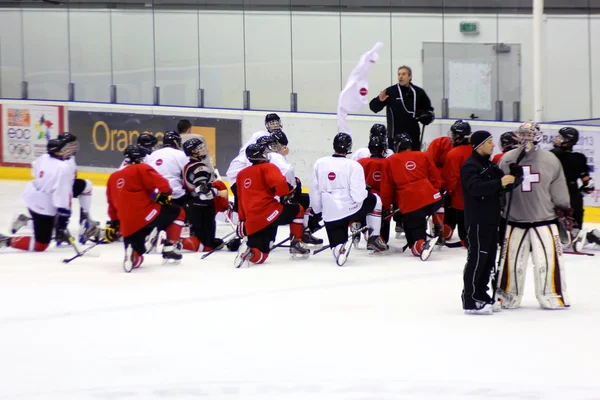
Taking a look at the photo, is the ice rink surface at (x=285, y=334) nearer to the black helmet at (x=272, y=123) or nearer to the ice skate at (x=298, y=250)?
the ice skate at (x=298, y=250)

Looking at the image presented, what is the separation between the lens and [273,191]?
31.7ft

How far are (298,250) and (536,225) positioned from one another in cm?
311

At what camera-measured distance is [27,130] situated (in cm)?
1631

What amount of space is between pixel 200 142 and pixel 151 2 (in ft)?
23.6

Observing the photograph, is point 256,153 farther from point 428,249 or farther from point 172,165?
point 428,249

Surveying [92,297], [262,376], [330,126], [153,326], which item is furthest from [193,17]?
[262,376]

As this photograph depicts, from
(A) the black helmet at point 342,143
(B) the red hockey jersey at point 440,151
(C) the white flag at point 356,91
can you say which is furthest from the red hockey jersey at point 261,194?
(C) the white flag at point 356,91

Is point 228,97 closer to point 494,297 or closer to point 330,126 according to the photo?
point 330,126

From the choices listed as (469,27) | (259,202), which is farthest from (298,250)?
(469,27)

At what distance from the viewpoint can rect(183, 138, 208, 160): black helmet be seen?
1020 cm

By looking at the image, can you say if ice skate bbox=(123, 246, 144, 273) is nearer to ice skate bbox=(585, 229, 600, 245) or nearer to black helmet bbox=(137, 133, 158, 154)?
black helmet bbox=(137, 133, 158, 154)

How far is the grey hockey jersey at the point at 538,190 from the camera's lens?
24.2 feet

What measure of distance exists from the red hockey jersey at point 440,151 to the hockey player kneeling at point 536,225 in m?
3.04

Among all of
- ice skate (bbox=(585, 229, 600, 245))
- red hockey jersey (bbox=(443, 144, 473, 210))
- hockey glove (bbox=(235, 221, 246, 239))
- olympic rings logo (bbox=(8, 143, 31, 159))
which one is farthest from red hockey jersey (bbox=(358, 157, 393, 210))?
olympic rings logo (bbox=(8, 143, 31, 159))
